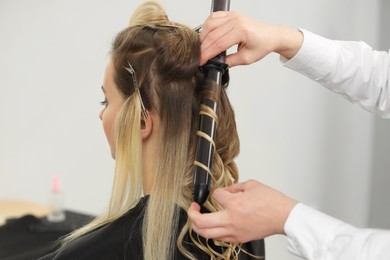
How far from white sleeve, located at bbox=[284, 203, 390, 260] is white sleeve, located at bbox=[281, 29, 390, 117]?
0.57m

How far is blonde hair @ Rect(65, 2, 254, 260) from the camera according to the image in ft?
3.35

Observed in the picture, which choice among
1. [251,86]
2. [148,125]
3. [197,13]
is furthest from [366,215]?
[148,125]

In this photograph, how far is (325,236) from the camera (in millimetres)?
738

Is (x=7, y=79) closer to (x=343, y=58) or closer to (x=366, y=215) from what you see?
(x=343, y=58)

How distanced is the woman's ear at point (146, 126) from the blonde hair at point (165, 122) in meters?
0.02

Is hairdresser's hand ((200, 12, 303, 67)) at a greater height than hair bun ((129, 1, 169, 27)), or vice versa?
hair bun ((129, 1, 169, 27))

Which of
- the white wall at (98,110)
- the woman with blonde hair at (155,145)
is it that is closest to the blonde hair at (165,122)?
the woman with blonde hair at (155,145)

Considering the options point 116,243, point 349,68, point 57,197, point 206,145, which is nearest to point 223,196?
point 206,145

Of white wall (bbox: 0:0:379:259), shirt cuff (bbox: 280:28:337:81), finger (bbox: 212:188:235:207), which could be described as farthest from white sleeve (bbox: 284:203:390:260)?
white wall (bbox: 0:0:379:259)

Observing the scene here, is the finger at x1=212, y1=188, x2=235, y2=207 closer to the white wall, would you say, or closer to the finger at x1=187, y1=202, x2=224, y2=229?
the finger at x1=187, y1=202, x2=224, y2=229

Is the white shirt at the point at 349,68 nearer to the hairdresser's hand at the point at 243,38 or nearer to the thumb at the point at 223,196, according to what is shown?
the hairdresser's hand at the point at 243,38

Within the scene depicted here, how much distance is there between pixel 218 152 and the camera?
112 centimetres

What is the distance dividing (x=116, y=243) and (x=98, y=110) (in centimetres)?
138

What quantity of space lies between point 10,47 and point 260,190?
178 centimetres
